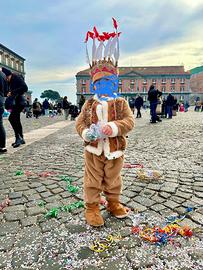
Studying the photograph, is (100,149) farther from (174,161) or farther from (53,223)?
(174,161)

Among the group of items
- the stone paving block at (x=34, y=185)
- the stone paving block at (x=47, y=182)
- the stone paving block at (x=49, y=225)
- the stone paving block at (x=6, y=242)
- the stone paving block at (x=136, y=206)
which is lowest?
the stone paving block at (x=6, y=242)

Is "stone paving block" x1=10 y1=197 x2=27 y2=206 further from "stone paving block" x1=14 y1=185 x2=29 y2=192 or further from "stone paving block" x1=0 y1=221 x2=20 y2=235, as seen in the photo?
"stone paving block" x1=0 y1=221 x2=20 y2=235

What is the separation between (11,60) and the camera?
7456 centimetres

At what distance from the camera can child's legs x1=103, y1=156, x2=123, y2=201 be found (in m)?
2.35

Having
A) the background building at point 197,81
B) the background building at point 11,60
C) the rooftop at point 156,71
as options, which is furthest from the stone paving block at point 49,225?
the background building at point 197,81

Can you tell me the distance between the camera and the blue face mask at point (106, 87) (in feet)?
7.55

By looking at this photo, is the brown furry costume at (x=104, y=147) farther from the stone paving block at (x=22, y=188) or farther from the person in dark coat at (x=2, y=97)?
the person in dark coat at (x=2, y=97)

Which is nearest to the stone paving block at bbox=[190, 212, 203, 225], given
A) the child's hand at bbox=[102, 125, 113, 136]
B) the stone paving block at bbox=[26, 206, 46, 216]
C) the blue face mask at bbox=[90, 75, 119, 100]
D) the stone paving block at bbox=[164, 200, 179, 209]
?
the stone paving block at bbox=[164, 200, 179, 209]

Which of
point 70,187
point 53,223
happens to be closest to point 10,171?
point 70,187

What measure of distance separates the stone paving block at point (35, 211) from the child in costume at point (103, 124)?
58 cm

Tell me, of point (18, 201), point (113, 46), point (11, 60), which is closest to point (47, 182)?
point (18, 201)

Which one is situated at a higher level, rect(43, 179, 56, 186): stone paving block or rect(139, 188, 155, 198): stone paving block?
rect(43, 179, 56, 186): stone paving block

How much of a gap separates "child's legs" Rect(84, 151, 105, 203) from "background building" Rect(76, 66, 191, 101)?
86.3 meters

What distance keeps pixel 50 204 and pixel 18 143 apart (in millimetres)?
4151
